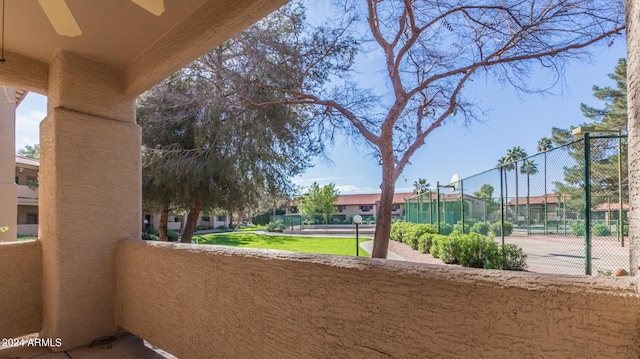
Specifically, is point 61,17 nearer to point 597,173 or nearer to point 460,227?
point 597,173

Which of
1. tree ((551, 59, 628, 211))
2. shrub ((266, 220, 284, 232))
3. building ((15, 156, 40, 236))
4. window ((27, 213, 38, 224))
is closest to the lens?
tree ((551, 59, 628, 211))

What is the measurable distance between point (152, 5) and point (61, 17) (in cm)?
80

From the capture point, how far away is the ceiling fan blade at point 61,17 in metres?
2.42

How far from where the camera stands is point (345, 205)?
42.2 m

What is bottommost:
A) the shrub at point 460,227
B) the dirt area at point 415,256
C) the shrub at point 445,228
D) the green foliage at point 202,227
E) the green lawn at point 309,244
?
the green foliage at point 202,227

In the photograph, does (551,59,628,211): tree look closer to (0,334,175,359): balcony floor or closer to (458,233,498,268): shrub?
(458,233,498,268): shrub

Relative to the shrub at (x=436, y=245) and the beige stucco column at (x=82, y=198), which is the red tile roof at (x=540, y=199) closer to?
the shrub at (x=436, y=245)

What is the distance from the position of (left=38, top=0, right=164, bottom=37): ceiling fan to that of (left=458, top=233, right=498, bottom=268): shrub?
6600mm

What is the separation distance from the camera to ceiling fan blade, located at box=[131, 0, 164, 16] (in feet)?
8.00

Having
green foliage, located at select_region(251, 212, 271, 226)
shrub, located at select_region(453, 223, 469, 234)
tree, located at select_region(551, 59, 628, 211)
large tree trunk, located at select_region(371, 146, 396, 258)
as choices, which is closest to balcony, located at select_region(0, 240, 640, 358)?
tree, located at select_region(551, 59, 628, 211)

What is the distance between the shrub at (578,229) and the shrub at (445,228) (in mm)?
4101

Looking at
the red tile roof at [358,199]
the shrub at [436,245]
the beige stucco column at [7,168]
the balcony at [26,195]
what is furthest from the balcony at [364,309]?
the red tile roof at [358,199]

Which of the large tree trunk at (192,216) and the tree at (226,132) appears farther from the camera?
the large tree trunk at (192,216)

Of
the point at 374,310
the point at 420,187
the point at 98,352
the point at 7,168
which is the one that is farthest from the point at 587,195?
the point at 420,187
